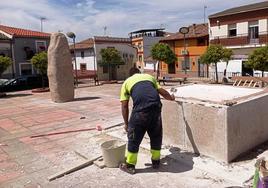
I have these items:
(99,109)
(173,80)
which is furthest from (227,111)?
(173,80)

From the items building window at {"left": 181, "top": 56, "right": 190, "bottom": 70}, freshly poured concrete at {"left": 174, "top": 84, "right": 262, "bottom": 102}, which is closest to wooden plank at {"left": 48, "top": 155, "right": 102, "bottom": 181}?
freshly poured concrete at {"left": 174, "top": 84, "right": 262, "bottom": 102}

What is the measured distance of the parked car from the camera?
21906mm

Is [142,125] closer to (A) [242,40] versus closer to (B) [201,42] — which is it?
(A) [242,40]

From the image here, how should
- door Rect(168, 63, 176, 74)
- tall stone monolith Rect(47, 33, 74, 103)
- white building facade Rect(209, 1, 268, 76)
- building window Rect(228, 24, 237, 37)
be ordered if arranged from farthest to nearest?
door Rect(168, 63, 176, 74) → building window Rect(228, 24, 237, 37) → white building facade Rect(209, 1, 268, 76) → tall stone monolith Rect(47, 33, 74, 103)

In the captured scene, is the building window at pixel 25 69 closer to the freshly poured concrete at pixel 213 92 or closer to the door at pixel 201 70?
the door at pixel 201 70

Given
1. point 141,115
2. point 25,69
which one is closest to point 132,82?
point 141,115

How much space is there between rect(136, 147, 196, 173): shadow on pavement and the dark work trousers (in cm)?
55

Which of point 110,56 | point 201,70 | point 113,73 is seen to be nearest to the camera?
point 110,56

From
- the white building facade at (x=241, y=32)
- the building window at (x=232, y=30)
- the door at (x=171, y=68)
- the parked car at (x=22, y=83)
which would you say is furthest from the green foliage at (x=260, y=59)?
the door at (x=171, y=68)

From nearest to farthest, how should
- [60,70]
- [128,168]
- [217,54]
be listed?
[128,168] < [60,70] < [217,54]

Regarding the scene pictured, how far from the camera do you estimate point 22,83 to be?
2284 cm

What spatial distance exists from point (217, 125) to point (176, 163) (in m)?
0.93

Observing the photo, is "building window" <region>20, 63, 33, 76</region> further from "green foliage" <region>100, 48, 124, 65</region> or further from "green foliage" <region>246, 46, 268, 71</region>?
"green foliage" <region>246, 46, 268, 71</region>

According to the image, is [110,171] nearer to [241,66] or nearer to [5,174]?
[5,174]
